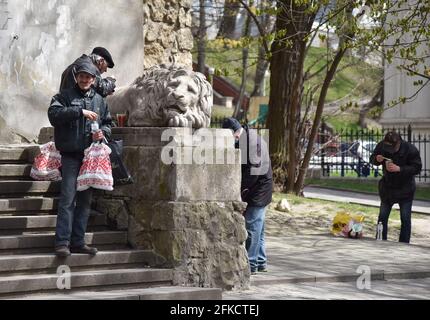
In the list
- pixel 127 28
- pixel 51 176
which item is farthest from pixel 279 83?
pixel 51 176

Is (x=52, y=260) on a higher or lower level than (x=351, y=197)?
lower

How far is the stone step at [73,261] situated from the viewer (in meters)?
10.3

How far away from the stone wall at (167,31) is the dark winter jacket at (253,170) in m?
4.47

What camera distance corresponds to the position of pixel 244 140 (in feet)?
41.3

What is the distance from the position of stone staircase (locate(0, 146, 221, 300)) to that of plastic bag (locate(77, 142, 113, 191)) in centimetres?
66

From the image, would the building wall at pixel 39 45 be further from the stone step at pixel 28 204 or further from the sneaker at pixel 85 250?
the sneaker at pixel 85 250

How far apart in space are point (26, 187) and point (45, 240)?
44.4 inches

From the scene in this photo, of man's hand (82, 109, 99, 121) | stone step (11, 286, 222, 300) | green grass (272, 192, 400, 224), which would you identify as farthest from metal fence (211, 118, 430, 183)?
man's hand (82, 109, 99, 121)

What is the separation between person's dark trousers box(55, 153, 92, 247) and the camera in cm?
1066

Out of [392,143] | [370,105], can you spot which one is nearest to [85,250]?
[392,143]

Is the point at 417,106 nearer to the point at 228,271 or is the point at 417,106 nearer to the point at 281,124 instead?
the point at 281,124

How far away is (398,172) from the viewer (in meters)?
17.0

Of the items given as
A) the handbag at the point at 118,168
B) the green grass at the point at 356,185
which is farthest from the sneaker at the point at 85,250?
the green grass at the point at 356,185

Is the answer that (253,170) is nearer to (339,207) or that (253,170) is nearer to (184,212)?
(184,212)
